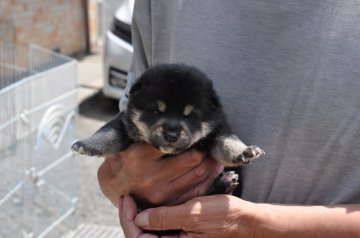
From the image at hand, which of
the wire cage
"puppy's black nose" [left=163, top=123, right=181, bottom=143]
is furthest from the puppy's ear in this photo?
the wire cage

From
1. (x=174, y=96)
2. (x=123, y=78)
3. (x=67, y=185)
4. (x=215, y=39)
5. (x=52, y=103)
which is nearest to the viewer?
(x=215, y=39)

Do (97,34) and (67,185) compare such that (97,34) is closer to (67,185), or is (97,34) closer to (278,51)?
(67,185)

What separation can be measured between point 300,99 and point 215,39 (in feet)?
1.10

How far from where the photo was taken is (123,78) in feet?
19.9

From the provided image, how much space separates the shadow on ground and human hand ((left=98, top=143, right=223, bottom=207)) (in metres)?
4.44

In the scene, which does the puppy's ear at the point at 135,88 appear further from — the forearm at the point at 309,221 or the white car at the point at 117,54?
the white car at the point at 117,54

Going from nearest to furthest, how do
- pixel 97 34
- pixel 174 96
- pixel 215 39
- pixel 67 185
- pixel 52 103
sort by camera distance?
1. pixel 215 39
2. pixel 174 96
3. pixel 52 103
4. pixel 67 185
5. pixel 97 34

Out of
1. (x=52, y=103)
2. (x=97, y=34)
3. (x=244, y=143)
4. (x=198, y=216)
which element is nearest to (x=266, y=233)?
(x=198, y=216)

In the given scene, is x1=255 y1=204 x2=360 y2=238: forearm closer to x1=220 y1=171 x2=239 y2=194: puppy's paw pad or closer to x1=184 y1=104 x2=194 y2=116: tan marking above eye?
x1=220 y1=171 x2=239 y2=194: puppy's paw pad

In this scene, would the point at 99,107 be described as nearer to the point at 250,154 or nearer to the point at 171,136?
the point at 171,136

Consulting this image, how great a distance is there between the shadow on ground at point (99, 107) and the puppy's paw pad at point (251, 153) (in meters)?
4.64

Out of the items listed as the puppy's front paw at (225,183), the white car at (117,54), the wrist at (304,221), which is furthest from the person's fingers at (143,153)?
the white car at (117,54)

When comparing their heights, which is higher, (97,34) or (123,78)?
(123,78)

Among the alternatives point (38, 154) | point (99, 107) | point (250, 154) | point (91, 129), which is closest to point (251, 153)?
point (250, 154)
